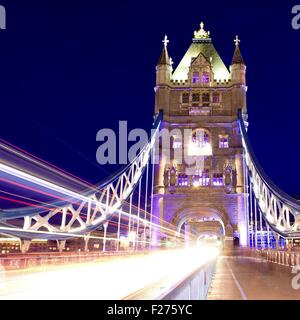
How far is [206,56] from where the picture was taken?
4938 centimetres

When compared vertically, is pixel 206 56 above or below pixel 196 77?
above

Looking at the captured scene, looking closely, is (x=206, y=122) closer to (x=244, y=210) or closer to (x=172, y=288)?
(x=244, y=210)

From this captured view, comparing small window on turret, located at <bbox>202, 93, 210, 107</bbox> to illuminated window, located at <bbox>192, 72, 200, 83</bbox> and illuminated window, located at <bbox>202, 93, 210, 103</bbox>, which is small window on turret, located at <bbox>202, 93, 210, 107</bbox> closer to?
illuminated window, located at <bbox>202, 93, 210, 103</bbox>

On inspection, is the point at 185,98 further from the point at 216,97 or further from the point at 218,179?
the point at 218,179

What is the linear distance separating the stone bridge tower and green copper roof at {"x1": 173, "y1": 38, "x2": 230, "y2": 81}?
0.42 ft

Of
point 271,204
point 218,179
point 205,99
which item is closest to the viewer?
point 271,204

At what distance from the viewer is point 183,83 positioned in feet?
151

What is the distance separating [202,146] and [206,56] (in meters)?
12.7

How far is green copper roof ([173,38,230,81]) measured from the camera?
4806cm

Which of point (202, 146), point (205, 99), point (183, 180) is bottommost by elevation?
point (183, 180)

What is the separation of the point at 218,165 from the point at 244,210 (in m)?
5.27

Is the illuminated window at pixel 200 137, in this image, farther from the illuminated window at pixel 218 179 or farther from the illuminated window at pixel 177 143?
the illuminated window at pixel 218 179

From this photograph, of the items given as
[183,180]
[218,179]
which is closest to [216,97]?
[218,179]

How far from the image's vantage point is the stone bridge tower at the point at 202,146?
40.6 meters
